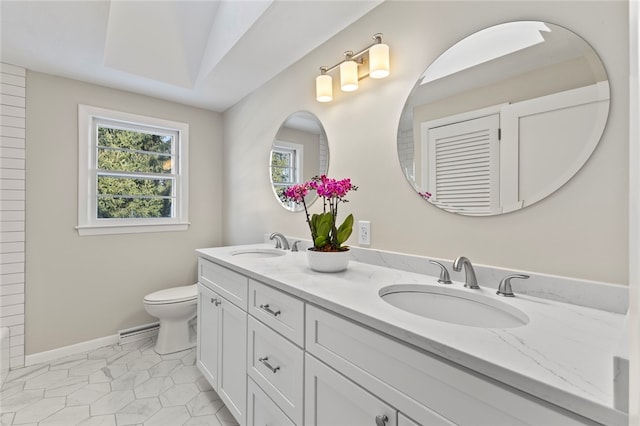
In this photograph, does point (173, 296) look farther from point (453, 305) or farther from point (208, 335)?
point (453, 305)

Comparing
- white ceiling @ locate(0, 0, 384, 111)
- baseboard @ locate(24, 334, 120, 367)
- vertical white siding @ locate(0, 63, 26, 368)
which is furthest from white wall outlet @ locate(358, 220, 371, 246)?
vertical white siding @ locate(0, 63, 26, 368)

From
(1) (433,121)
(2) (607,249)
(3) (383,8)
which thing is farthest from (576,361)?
(3) (383,8)

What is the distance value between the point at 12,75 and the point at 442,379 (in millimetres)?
3219

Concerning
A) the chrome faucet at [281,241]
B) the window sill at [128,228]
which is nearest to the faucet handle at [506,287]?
the chrome faucet at [281,241]

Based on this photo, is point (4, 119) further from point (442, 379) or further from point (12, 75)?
point (442, 379)

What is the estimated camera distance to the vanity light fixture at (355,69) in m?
1.41

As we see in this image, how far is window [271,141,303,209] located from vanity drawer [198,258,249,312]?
0.78 meters

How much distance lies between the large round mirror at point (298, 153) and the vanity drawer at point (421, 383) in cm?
117

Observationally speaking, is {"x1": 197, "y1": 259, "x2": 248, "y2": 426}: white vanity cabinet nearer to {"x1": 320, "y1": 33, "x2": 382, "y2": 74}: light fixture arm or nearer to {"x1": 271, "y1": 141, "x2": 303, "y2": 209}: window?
{"x1": 271, "y1": 141, "x2": 303, "y2": 209}: window

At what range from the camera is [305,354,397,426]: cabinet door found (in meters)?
0.78

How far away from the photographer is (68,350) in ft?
7.64

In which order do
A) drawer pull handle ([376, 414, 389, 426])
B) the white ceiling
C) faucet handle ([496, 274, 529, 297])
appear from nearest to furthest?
drawer pull handle ([376, 414, 389, 426]) → faucet handle ([496, 274, 529, 297]) → the white ceiling

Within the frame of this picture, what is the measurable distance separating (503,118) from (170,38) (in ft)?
7.62

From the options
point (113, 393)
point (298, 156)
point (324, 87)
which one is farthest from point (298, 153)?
point (113, 393)
